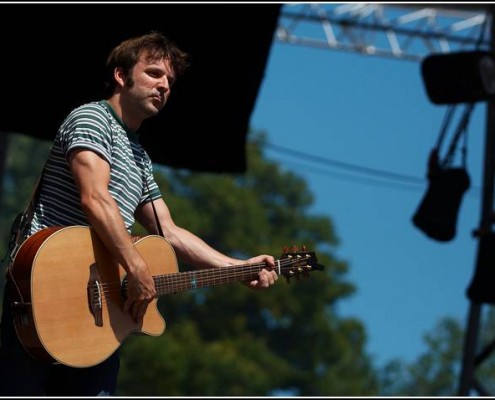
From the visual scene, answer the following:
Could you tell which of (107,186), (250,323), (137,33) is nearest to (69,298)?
(107,186)

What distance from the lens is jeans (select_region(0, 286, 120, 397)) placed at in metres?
3.80

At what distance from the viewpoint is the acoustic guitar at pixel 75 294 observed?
12.3 ft

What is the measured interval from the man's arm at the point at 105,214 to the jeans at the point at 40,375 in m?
0.29

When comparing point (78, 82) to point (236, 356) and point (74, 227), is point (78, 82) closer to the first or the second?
point (74, 227)

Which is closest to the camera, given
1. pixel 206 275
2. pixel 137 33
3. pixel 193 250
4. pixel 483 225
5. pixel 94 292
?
pixel 94 292

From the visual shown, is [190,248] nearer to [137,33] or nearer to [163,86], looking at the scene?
[163,86]

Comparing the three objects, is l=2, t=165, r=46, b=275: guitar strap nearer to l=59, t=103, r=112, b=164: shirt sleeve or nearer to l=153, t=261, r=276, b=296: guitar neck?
l=59, t=103, r=112, b=164: shirt sleeve

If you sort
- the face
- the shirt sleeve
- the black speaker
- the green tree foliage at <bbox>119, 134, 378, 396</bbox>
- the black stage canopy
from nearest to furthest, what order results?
the shirt sleeve, the face, the black stage canopy, the black speaker, the green tree foliage at <bbox>119, 134, 378, 396</bbox>

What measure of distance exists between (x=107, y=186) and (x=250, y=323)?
37582 millimetres

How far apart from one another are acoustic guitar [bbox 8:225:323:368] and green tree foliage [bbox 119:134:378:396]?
30.1 metres

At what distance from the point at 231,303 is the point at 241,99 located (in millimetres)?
33670

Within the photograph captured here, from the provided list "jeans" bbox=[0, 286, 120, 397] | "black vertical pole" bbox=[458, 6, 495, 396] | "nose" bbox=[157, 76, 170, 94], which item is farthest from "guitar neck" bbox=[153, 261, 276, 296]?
"black vertical pole" bbox=[458, 6, 495, 396]

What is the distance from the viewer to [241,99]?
6.68 meters

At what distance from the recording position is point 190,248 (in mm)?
4328
